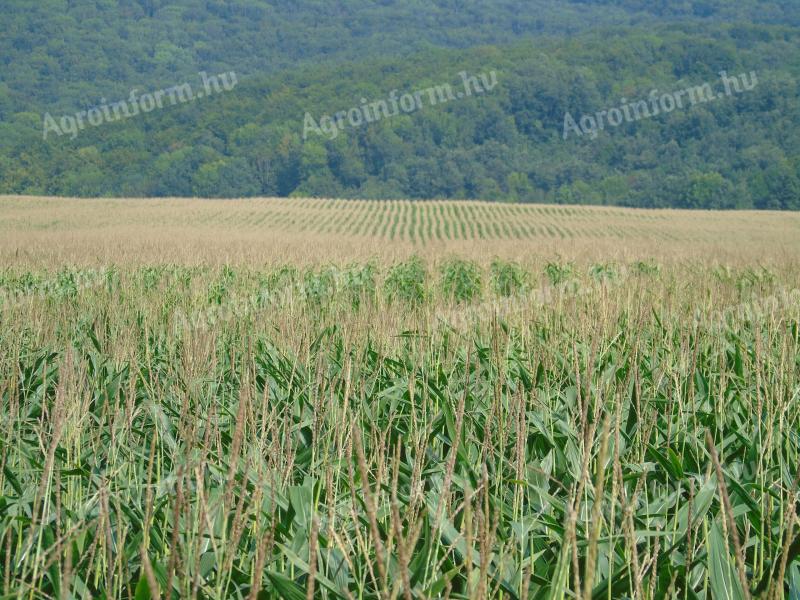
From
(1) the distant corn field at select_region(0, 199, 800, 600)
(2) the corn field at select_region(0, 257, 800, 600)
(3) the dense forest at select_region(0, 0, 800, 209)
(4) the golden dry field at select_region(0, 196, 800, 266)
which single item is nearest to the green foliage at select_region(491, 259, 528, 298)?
(1) the distant corn field at select_region(0, 199, 800, 600)

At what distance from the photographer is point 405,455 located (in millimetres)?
3451

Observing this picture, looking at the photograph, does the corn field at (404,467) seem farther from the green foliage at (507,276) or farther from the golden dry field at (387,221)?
the golden dry field at (387,221)

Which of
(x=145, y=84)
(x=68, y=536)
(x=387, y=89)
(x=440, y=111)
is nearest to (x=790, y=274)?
(x=68, y=536)

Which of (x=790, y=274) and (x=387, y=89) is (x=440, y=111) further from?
(x=790, y=274)

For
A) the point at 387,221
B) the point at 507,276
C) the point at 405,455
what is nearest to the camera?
the point at 405,455

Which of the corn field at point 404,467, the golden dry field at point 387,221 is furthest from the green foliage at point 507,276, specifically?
the golden dry field at point 387,221

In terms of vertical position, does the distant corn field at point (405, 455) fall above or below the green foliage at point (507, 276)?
above

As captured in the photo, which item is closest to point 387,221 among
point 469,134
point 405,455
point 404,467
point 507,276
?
point 507,276

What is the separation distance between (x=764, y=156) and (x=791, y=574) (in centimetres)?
11842

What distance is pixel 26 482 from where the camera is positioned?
9.76 ft

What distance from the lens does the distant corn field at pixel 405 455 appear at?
5.87 feet

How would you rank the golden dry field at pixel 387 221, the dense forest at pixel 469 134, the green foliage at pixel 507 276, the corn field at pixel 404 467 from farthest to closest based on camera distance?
the dense forest at pixel 469 134
the golden dry field at pixel 387 221
the green foliage at pixel 507 276
the corn field at pixel 404 467

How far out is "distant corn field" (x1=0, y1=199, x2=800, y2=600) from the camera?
1.79 meters

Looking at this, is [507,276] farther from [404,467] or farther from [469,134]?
[469,134]
